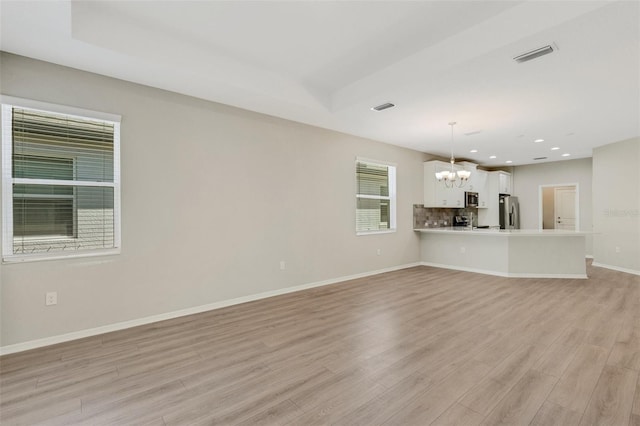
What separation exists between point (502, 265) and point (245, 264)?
478cm

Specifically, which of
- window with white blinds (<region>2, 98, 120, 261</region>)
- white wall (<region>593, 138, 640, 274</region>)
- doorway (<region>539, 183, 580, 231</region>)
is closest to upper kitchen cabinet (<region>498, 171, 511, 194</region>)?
doorway (<region>539, 183, 580, 231</region>)

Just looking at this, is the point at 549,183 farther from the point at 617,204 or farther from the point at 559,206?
the point at 617,204

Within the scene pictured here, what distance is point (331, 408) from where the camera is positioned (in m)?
1.87

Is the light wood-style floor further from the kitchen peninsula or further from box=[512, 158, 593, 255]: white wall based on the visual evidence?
box=[512, 158, 593, 255]: white wall

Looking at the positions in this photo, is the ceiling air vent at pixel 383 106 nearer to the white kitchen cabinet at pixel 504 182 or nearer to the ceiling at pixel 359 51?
the ceiling at pixel 359 51

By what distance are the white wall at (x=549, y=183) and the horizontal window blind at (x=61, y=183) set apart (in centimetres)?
1022

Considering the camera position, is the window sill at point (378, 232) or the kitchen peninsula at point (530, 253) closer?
the kitchen peninsula at point (530, 253)

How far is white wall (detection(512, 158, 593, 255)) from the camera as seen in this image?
7.77 metres

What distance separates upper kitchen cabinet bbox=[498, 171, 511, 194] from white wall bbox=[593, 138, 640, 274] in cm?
221

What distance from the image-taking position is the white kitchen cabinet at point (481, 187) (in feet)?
26.4

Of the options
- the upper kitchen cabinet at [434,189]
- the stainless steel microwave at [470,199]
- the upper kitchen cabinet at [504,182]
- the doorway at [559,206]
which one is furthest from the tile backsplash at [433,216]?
the doorway at [559,206]

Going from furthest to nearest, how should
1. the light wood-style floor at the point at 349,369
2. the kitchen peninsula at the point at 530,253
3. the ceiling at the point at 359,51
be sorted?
1. the kitchen peninsula at the point at 530,253
2. the ceiling at the point at 359,51
3. the light wood-style floor at the point at 349,369

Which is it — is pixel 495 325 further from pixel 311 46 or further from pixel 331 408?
pixel 311 46

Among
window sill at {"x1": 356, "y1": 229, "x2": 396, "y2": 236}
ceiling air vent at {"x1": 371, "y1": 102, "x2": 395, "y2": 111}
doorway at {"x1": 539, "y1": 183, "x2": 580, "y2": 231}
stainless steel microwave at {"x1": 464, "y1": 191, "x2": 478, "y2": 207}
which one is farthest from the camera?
doorway at {"x1": 539, "y1": 183, "x2": 580, "y2": 231}
